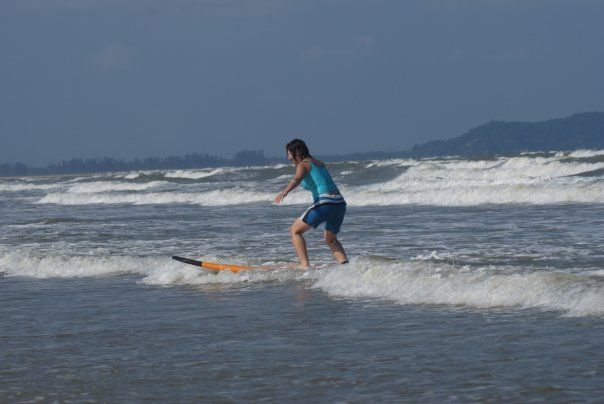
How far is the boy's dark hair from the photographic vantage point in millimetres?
11188

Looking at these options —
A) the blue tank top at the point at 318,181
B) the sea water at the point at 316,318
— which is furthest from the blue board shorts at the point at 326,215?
the sea water at the point at 316,318

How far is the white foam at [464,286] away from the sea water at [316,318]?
0.07 feet

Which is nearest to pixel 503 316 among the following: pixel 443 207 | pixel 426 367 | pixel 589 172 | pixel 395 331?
pixel 395 331

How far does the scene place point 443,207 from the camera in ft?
83.6

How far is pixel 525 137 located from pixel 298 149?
168138 mm

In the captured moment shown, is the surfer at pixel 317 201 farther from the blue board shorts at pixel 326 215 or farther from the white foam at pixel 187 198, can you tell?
the white foam at pixel 187 198

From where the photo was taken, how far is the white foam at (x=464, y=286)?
26.7 feet

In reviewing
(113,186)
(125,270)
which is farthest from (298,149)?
(113,186)

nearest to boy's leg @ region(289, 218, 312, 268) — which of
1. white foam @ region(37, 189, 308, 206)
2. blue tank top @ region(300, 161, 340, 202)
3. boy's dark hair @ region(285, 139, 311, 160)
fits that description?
blue tank top @ region(300, 161, 340, 202)

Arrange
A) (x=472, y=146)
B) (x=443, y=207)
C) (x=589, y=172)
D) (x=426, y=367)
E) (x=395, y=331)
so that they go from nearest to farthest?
(x=426, y=367), (x=395, y=331), (x=443, y=207), (x=589, y=172), (x=472, y=146)

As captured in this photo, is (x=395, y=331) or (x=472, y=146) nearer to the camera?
(x=395, y=331)

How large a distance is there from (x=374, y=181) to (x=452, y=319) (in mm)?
39174

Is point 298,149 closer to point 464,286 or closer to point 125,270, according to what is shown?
point 464,286

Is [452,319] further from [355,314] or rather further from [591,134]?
[591,134]
